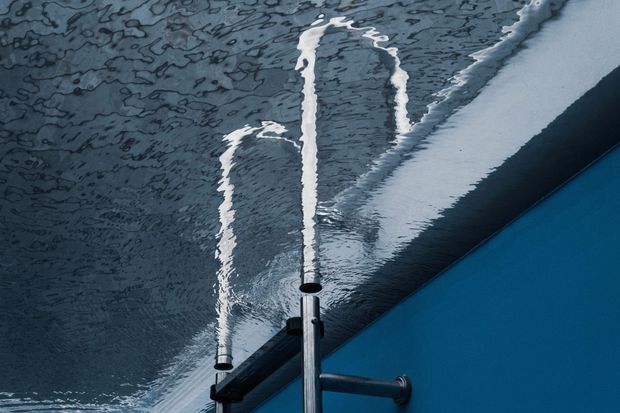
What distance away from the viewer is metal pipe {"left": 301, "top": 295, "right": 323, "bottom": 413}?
1122 millimetres

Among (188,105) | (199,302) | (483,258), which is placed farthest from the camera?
(199,302)

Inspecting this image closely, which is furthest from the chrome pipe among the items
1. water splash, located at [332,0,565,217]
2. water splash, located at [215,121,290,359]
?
water splash, located at [332,0,565,217]

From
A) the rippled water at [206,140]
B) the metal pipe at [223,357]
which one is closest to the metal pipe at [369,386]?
the rippled water at [206,140]

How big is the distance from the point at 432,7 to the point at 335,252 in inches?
19.4

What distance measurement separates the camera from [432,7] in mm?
771

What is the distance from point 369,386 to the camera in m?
1.16

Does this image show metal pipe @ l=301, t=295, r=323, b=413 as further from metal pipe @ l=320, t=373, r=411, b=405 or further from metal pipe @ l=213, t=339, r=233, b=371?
metal pipe @ l=213, t=339, r=233, b=371

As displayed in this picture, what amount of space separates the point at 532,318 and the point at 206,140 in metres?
0.46

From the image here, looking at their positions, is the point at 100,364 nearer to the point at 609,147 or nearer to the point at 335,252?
the point at 335,252

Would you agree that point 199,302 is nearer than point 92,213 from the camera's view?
No

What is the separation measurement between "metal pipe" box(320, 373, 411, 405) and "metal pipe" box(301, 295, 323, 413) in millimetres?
16

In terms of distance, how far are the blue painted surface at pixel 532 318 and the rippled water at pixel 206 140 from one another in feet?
0.48

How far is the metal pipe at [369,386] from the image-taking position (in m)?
1.14

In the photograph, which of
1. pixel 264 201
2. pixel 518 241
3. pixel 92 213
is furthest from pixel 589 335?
pixel 92 213
